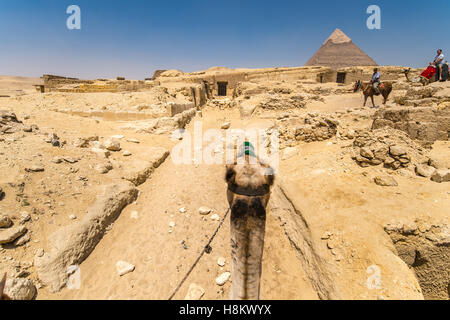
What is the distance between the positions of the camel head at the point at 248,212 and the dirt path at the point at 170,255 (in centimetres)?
142

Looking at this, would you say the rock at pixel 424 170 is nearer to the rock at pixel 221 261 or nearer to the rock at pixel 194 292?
the rock at pixel 221 261

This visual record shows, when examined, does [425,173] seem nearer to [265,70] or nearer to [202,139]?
[202,139]

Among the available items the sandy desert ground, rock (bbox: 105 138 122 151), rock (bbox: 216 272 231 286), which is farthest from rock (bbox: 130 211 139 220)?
rock (bbox: 105 138 122 151)

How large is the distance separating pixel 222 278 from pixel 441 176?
12.5ft

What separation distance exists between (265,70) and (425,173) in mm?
17959

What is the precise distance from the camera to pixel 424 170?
3.43m

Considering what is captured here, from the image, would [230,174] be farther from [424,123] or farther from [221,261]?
[424,123]

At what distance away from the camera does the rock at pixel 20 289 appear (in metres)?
2.20

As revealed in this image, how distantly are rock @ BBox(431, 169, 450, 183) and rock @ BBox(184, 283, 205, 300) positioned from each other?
4.07 metres

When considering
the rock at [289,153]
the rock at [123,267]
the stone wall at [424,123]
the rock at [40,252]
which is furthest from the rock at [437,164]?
the rock at [40,252]

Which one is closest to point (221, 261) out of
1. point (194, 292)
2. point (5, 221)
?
point (194, 292)

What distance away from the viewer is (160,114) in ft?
26.6

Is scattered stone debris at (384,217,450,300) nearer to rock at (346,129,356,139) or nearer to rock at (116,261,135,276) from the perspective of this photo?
rock at (346,129,356,139)
